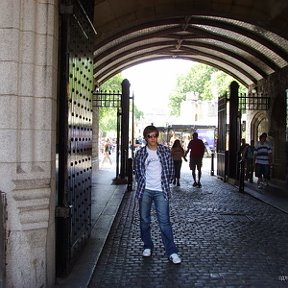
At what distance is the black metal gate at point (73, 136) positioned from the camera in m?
5.16

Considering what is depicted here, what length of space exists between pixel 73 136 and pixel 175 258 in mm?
1871

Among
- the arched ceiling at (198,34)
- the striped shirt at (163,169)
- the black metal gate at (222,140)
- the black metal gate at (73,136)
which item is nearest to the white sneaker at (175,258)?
the striped shirt at (163,169)

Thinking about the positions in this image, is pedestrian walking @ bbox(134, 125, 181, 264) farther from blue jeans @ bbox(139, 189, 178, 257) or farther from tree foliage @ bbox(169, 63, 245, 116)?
tree foliage @ bbox(169, 63, 245, 116)

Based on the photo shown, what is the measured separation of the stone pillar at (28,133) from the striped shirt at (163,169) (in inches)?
62.7

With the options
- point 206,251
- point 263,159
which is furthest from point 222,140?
point 206,251

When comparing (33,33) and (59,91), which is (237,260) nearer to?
(59,91)

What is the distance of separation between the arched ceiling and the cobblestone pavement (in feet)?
17.9

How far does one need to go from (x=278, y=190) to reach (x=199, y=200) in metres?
3.06

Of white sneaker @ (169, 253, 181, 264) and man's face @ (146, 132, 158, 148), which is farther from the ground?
man's face @ (146, 132, 158, 148)

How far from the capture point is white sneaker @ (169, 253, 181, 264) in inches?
238

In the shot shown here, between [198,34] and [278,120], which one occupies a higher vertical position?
[198,34]

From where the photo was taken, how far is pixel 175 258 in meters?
6.07

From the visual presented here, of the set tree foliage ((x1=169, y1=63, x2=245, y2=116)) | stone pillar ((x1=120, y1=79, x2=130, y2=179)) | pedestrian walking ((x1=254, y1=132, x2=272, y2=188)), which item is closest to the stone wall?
pedestrian walking ((x1=254, y1=132, x2=272, y2=188))

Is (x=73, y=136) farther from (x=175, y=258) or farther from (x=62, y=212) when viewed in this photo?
(x=175, y=258)
